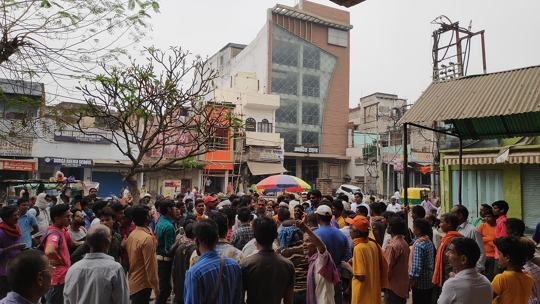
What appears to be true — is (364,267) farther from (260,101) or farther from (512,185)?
(260,101)

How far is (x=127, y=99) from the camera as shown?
7949 mm

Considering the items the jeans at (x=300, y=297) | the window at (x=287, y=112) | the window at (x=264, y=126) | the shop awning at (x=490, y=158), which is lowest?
the jeans at (x=300, y=297)

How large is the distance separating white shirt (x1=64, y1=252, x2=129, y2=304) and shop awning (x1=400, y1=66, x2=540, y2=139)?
4742mm

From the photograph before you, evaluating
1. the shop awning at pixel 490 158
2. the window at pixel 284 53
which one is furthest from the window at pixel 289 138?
the shop awning at pixel 490 158

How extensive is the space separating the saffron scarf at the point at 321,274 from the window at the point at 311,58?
36.3m

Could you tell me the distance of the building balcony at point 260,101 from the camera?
33.4 meters

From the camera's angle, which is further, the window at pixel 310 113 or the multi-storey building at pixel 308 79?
the window at pixel 310 113

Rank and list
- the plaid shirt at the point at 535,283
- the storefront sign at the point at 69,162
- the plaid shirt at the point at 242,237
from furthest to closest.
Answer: the storefront sign at the point at 69,162 → the plaid shirt at the point at 242,237 → the plaid shirt at the point at 535,283

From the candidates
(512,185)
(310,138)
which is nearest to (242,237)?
(512,185)

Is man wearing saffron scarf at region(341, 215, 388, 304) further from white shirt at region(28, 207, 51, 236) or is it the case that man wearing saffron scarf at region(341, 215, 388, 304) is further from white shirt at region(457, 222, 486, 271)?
white shirt at region(28, 207, 51, 236)

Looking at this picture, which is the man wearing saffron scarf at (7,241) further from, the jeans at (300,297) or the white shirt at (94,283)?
the jeans at (300,297)

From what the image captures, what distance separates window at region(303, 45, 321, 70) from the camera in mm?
39188

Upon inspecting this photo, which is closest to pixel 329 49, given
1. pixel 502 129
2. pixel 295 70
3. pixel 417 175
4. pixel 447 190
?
pixel 295 70

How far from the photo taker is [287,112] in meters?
38.1
